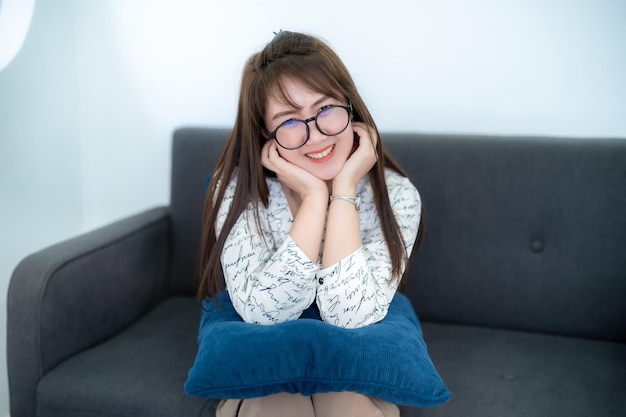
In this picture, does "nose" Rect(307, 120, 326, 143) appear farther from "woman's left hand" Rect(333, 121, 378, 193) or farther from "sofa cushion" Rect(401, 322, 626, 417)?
"sofa cushion" Rect(401, 322, 626, 417)

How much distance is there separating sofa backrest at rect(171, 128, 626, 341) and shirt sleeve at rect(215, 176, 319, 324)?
55 centimetres

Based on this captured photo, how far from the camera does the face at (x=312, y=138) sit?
4.26ft

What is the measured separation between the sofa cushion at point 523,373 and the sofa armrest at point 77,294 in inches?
32.8

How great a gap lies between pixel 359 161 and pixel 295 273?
1.03ft

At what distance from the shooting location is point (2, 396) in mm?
1873

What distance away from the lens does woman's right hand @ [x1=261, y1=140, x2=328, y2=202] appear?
134 centimetres

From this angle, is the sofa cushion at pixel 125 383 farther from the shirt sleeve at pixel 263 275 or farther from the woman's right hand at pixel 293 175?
the woman's right hand at pixel 293 175

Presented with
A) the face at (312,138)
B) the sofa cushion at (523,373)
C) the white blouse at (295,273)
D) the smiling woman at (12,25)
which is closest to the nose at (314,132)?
the face at (312,138)

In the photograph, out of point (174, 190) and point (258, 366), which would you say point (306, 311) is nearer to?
point (258, 366)

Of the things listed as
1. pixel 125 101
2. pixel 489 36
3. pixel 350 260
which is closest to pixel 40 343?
pixel 350 260

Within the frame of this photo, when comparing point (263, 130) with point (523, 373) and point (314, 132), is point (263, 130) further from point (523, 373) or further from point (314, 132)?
point (523, 373)

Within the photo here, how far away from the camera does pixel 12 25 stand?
73.2 inches

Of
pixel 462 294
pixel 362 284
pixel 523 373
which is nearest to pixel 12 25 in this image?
pixel 362 284

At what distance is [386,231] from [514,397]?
1.51 ft
